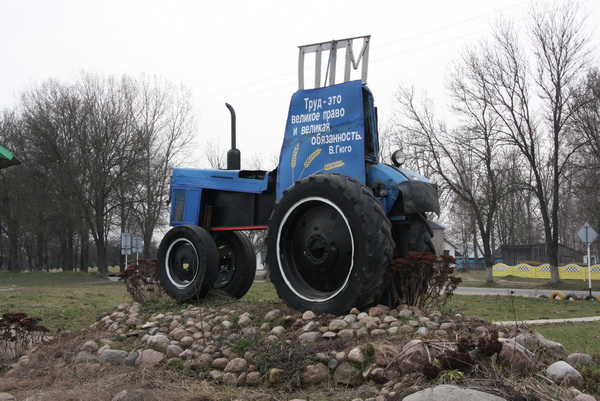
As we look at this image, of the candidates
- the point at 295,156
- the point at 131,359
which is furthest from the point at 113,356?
the point at 295,156

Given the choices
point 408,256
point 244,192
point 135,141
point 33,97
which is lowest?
point 408,256

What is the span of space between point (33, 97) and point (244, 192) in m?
34.1

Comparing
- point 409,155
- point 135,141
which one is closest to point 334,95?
point 409,155

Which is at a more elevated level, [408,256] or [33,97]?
[33,97]

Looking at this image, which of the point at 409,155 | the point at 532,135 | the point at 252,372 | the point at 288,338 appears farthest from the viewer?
the point at 409,155

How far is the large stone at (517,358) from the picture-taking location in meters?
4.23

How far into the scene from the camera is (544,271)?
41.2m

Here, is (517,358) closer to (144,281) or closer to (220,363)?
(220,363)

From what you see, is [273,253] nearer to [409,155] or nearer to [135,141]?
[409,155]

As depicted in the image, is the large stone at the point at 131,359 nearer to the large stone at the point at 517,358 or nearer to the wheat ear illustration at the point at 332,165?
the wheat ear illustration at the point at 332,165

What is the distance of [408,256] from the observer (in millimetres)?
6023

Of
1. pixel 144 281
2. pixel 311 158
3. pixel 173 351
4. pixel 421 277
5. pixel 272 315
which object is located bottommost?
pixel 173 351

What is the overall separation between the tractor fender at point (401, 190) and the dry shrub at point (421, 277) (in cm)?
60

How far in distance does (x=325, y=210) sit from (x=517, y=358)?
2.74 metres
